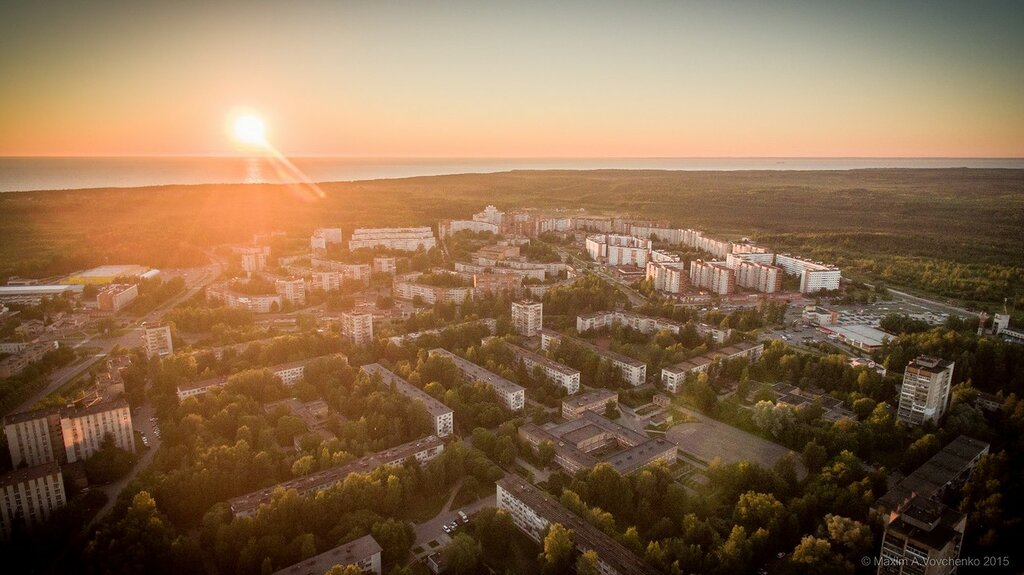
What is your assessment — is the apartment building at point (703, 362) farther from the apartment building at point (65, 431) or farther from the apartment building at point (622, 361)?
the apartment building at point (65, 431)

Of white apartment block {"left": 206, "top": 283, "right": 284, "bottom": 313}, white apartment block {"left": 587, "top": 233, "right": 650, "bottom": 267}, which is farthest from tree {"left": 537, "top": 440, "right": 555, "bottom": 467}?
white apartment block {"left": 587, "top": 233, "right": 650, "bottom": 267}

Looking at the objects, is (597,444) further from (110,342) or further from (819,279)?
(819,279)

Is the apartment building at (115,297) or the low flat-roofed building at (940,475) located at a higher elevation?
the apartment building at (115,297)

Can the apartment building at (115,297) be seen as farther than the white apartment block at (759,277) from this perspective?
No

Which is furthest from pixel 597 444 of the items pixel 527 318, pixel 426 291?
pixel 426 291

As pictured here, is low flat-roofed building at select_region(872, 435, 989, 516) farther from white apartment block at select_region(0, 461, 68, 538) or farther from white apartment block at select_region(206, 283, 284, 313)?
white apartment block at select_region(206, 283, 284, 313)

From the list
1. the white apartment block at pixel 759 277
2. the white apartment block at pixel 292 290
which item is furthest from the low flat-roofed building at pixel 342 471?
the white apartment block at pixel 759 277
